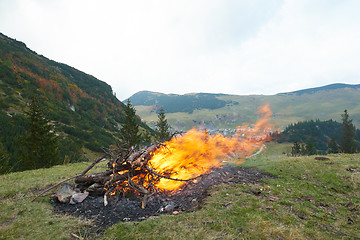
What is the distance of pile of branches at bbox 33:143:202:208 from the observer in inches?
259

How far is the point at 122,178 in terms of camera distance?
23.0 ft

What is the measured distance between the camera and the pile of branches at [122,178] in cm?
659

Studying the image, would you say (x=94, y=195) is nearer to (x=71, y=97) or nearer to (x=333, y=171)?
(x=333, y=171)

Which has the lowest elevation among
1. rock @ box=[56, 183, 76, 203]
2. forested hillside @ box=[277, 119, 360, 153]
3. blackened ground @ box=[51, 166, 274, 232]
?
forested hillside @ box=[277, 119, 360, 153]

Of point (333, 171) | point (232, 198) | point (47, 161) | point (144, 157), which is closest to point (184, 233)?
point (232, 198)

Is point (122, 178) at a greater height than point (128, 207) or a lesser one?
greater

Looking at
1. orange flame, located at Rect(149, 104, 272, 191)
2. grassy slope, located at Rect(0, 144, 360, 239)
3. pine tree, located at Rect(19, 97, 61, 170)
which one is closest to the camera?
grassy slope, located at Rect(0, 144, 360, 239)

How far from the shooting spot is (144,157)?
784 centimetres

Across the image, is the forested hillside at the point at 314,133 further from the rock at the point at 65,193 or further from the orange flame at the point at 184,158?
the rock at the point at 65,193

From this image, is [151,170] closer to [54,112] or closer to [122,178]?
[122,178]

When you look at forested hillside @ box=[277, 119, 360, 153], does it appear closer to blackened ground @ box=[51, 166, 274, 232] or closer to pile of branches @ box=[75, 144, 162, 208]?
blackened ground @ box=[51, 166, 274, 232]

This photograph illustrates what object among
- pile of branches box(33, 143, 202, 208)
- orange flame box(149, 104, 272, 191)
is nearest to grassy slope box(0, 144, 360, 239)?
pile of branches box(33, 143, 202, 208)

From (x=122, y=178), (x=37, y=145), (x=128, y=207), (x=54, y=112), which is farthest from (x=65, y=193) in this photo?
(x=54, y=112)

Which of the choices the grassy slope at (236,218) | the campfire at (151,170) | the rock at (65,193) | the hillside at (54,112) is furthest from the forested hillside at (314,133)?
the rock at (65,193)
